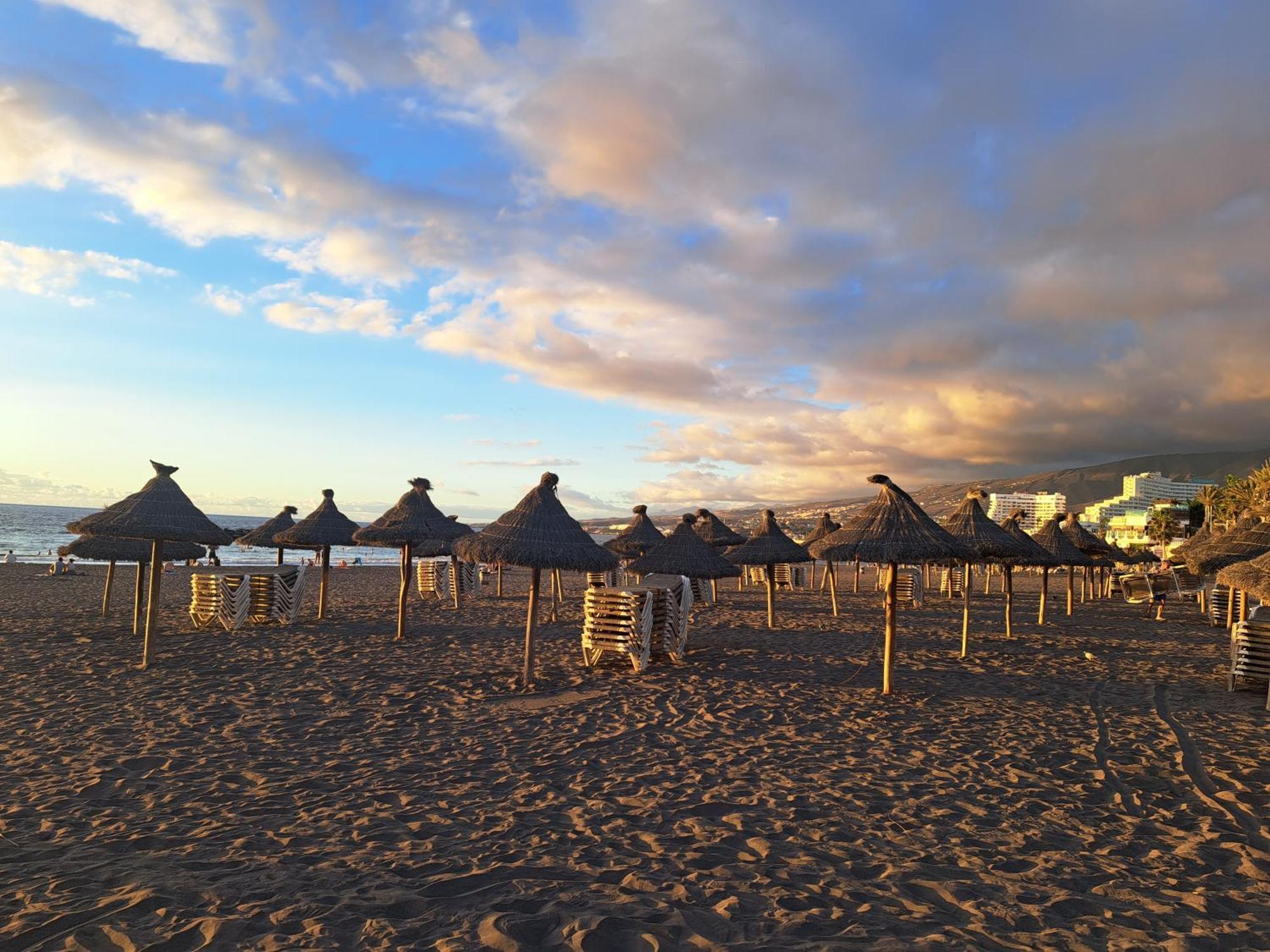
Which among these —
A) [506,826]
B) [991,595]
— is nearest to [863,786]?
[506,826]

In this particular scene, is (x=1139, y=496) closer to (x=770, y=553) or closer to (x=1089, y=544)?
(x=1089, y=544)

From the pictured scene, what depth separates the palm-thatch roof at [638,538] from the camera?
1792cm

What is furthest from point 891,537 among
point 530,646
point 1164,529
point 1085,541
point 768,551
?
point 1164,529

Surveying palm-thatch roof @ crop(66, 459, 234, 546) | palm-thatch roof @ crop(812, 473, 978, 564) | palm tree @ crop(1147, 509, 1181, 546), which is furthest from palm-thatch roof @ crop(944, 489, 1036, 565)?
palm tree @ crop(1147, 509, 1181, 546)

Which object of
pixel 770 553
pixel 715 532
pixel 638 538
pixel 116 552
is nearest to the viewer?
pixel 116 552

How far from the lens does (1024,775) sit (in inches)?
240

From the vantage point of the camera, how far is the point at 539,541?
977 centimetres

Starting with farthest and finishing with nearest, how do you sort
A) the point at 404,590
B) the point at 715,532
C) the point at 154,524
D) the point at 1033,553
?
1. the point at 715,532
2. the point at 1033,553
3. the point at 404,590
4. the point at 154,524

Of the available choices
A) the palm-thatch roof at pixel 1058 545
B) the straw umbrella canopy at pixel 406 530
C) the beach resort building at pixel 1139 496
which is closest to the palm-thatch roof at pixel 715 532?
the palm-thatch roof at pixel 1058 545

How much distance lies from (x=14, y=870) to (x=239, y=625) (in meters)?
10.6

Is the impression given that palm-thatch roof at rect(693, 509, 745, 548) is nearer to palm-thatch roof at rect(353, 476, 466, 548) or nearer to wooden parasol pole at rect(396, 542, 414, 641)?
palm-thatch roof at rect(353, 476, 466, 548)

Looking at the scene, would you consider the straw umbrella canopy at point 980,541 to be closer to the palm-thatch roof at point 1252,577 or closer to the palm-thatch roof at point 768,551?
the palm-thatch roof at point 768,551

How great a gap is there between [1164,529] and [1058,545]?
186 ft

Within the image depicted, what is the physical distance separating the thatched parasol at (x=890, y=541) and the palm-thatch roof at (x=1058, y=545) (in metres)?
Answer: 9.35
